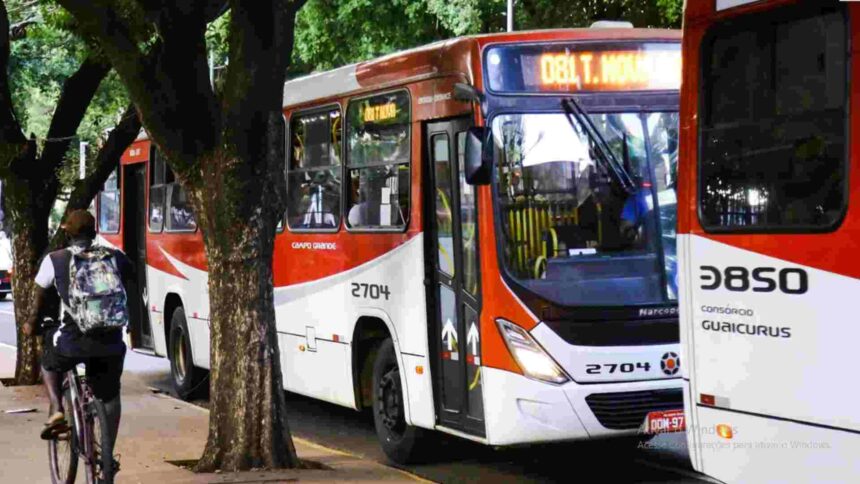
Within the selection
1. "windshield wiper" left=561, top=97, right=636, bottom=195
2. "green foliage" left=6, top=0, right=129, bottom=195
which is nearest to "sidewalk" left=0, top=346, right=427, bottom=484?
"windshield wiper" left=561, top=97, right=636, bottom=195

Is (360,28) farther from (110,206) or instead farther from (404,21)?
(110,206)

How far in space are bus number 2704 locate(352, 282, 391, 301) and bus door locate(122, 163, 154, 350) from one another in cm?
655

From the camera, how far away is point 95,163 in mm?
15875

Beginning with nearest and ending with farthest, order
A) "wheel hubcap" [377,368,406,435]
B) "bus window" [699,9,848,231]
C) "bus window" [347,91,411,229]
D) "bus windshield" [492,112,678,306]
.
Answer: "bus window" [699,9,848,231] < "bus windshield" [492,112,678,306] < "bus window" [347,91,411,229] < "wheel hubcap" [377,368,406,435]

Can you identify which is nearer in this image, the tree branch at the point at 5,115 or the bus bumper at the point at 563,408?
the bus bumper at the point at 563,408

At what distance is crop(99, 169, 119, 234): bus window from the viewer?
18.6m

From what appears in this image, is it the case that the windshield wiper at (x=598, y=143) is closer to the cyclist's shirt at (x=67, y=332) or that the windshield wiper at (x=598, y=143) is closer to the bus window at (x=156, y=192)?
the cyclist's shirt at (x=67, y=332)

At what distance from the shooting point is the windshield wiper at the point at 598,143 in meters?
9.61

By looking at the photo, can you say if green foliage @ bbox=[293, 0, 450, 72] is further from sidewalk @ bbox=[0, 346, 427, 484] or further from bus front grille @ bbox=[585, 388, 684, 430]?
bus front grille @ bbox=[585, 388, 684, 430]

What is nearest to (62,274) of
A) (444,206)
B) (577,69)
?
(444,206)

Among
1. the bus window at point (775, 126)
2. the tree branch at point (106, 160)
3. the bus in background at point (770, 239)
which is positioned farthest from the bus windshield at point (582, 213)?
the tree branch at point (106, 160)

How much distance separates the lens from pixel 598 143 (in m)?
9.65

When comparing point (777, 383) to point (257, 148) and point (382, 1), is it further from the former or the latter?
point (382, 1)

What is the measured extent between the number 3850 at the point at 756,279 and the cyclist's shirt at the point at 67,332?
146 inches
